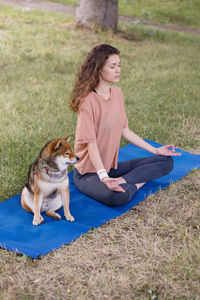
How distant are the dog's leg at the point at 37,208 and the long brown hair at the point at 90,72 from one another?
1.10m

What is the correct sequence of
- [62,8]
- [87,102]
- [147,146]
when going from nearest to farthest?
[87,102] < [147,146] < [62,8]

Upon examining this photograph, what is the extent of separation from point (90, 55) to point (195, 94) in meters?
4.86

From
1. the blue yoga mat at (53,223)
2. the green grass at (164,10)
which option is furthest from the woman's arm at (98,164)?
the green grass at (164,10)

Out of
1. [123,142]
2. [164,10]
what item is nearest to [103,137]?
[123,142]

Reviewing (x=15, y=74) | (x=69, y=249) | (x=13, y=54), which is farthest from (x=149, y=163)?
(x=13, y=54)

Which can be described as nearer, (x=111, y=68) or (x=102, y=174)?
(x=102, y=174)

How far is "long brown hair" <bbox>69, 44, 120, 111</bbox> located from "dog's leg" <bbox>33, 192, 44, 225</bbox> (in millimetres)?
1104

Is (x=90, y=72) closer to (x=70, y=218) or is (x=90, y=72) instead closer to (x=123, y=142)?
(x=70, y=218)

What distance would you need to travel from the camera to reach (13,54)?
10516 millimetres

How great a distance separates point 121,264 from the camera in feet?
11.3

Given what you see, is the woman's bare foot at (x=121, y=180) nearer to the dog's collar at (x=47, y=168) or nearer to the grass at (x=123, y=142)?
the grass at (x=123, y=142)

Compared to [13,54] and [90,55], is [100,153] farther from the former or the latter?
[13,54]

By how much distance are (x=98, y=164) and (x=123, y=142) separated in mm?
2330

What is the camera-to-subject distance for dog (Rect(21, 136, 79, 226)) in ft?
12.6
